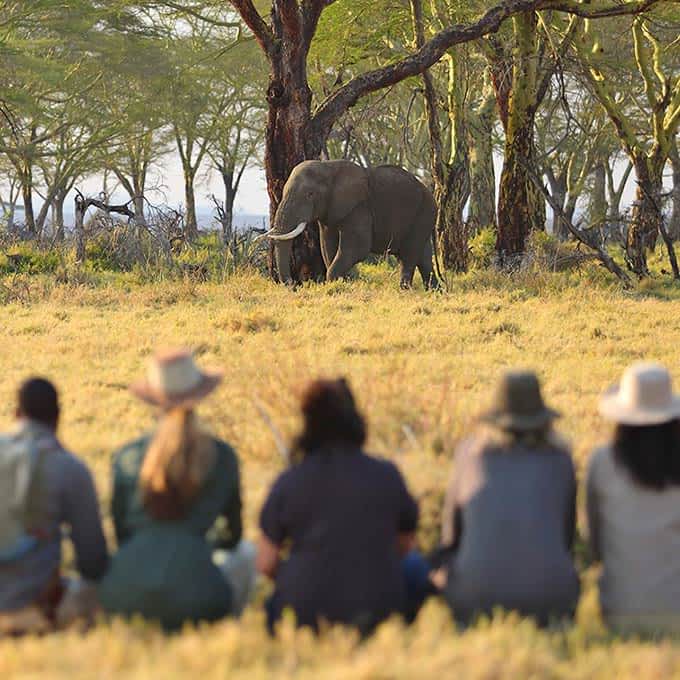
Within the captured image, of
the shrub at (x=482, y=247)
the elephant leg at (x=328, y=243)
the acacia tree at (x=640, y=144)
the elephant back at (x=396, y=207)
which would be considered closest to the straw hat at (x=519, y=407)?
the elephant leg at (x=328, y=243)

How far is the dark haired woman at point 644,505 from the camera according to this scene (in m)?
4.18

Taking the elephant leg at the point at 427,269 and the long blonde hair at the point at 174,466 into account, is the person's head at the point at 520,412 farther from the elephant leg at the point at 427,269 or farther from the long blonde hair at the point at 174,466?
the elephant leg at the point at 427,269

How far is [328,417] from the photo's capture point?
4.04m

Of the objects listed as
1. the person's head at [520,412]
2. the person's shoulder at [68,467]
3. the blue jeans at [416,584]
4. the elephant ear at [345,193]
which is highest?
the elephant ear at [345,193]

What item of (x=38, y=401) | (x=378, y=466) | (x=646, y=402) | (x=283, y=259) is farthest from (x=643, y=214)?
(x=38, y=401)

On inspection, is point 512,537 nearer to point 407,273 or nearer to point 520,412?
point 520,412

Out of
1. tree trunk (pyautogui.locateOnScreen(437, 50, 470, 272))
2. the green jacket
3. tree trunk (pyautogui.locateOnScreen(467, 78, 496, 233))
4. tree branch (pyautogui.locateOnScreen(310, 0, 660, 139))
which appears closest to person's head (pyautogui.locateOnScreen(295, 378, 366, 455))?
the green jacket

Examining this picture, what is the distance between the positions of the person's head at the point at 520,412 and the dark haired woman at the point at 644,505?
0.87ft

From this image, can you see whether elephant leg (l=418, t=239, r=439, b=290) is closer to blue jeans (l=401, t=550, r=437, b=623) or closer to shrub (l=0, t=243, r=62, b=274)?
shrub (l=0, t=243, r=62, b=274)

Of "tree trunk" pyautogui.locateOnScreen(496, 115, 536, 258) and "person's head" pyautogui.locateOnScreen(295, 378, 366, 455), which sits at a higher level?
"tree trunk" pyautogui.locateOnScreen(496, 115, 536, 258)

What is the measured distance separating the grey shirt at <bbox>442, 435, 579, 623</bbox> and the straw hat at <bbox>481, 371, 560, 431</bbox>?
0.10 metres

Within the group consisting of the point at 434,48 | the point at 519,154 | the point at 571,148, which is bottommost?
the point at 519,154

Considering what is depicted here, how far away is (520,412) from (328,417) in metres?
0.73

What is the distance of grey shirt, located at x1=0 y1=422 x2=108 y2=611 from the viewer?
161 inches
